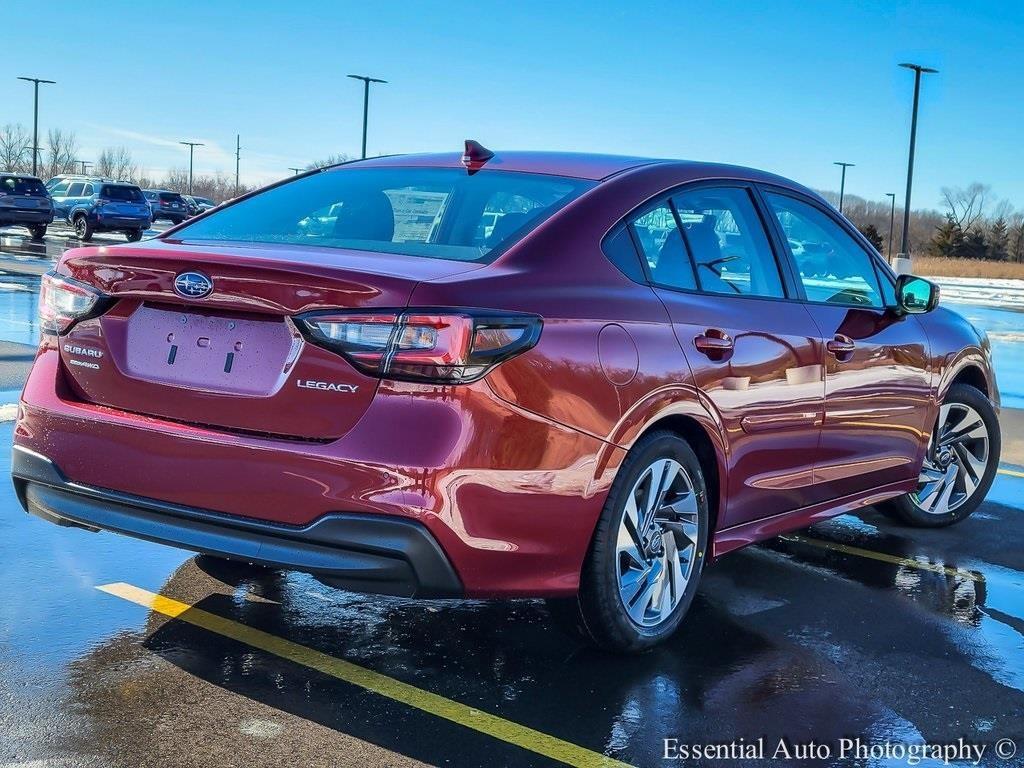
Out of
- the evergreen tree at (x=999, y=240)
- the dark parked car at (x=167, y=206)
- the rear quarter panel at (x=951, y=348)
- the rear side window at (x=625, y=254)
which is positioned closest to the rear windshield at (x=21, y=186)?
the dark parked car at (x=167, y=206)

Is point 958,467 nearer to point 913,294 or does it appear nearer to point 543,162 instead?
point 913,294

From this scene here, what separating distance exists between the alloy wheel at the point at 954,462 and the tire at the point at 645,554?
7.81 ft

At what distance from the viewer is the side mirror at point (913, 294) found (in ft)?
17.8

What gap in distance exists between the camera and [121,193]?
35.9 metres

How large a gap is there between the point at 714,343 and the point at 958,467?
9.01 feet

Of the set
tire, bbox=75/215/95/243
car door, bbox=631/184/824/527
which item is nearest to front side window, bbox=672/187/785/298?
car door, bbox=631/184/824/527

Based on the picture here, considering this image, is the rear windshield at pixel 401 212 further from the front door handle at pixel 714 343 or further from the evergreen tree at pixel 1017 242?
the evergreen tree at pixel 1017 242

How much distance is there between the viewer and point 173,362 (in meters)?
3.48

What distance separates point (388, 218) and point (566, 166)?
68 cm

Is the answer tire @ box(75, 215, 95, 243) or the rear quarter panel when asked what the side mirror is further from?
tire @ box(75, 215, 95, 243)

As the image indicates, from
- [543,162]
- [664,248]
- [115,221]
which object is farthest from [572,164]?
[115,221]

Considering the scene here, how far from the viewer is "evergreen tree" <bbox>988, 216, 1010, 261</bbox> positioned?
108250 millimetres

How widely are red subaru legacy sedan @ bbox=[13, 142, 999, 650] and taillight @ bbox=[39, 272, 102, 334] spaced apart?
1 centimetres

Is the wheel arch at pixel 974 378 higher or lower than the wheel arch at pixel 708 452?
higher
